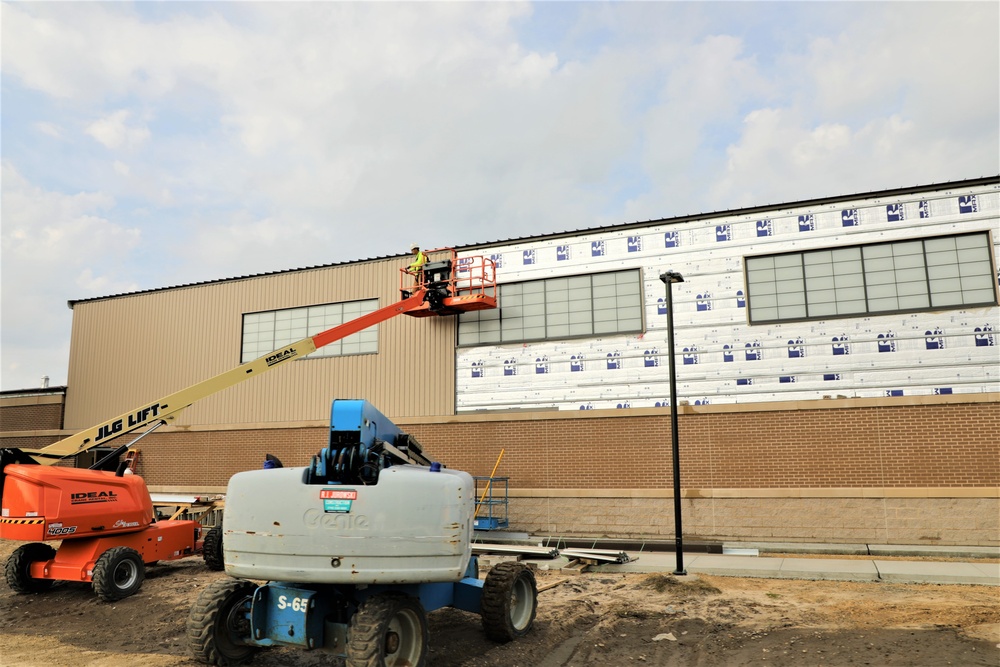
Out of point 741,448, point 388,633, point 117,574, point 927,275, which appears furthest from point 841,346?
point 117,574

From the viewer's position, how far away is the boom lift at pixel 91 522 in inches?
489

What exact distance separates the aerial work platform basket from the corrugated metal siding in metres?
1.03

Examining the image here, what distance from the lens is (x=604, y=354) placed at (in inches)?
822

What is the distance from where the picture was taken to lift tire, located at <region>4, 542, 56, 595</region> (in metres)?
13.5

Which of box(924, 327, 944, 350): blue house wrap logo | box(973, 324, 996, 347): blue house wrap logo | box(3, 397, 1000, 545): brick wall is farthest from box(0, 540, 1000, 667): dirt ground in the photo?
box(973, 324, 996, 347): blue house wrap logo

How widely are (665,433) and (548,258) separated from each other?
6459 mm

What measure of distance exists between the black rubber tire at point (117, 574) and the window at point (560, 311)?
37.5 ft

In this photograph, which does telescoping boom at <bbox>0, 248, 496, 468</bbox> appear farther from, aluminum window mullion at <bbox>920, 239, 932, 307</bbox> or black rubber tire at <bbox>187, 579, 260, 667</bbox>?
aluminum window mullion at <bbox>920, 239, 932, 307</bbox>

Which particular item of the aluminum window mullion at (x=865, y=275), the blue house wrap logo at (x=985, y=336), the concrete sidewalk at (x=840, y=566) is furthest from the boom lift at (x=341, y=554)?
the blue house wrap logo at (x=985, y=336)

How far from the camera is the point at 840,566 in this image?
15125 mm

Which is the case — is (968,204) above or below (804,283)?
above

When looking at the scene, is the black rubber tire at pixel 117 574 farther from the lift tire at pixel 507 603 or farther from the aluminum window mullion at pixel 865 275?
the aluminum window mullion at pixel 865 275

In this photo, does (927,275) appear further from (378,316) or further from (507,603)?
(507,603)

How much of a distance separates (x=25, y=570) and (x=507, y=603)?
1007 cm
